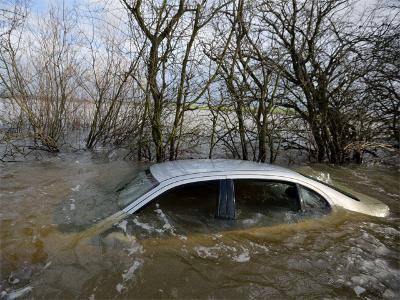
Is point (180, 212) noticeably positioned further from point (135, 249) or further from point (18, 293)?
point (18, 293)

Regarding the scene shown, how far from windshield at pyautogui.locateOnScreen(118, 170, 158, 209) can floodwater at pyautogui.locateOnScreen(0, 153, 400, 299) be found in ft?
0.58

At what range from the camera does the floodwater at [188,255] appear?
3.38 meters

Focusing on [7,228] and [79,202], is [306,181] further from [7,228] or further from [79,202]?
[7,228]

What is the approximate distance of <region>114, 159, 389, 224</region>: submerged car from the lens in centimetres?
409

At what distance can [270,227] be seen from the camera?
167 inches

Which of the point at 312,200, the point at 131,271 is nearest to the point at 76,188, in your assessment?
the point at 131,271

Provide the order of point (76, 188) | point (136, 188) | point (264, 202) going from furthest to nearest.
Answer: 1. point (76, 188)
2. point (136, 188)
3. point (264, 202)

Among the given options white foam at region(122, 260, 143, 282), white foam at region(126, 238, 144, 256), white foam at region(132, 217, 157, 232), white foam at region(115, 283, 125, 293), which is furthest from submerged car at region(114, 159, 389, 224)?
white foam at region(115, 283, 125, 293)

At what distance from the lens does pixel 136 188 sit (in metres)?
4.48

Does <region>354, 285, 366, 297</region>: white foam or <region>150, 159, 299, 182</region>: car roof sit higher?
<region>150, 159, 299, 182</region>: car roof

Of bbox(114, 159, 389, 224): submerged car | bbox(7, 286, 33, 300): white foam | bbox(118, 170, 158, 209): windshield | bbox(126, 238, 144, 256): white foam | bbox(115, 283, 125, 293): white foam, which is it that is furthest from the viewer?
bbox(118, 170, 158, 209): windshield

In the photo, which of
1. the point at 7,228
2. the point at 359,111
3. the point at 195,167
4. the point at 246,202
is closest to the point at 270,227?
the point at 246,202

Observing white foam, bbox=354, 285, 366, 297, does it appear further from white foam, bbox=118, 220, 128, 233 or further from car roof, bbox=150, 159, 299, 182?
white foam, bbox=118, 220, 128, 233

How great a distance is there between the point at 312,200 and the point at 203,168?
1.48 meters
